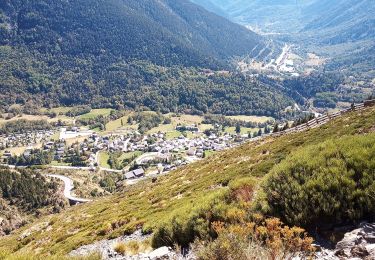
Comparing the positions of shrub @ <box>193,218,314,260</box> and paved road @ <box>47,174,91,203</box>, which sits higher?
shrub @ <box>193,218,314,260</box>

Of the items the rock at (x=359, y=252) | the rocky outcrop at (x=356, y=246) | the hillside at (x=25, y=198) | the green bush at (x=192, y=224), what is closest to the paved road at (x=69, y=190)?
the hillside at (x=25, y=198)

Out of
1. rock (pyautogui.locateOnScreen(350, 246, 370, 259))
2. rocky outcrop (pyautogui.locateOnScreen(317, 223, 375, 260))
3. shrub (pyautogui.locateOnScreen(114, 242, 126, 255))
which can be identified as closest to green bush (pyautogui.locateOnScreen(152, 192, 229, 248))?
shrub (pyautogui.locateOnScreen(114, 242, 126, 255))

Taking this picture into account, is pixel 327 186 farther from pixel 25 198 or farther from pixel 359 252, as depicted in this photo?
pixel 25 198

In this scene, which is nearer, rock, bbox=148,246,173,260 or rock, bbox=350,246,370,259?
rock, bbox=350,246,370,259

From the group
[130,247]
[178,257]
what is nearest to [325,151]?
[178,257]

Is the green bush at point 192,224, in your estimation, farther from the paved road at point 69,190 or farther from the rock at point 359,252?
the paved road at point 69,190

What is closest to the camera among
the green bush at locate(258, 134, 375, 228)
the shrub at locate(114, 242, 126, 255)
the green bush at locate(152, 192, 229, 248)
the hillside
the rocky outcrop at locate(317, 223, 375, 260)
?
the rocky outcrop at locate(317, 223, 375, 260)

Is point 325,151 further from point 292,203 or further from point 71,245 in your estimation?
point 71,245

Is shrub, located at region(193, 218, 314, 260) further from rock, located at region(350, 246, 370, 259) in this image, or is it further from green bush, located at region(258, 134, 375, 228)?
green bush, located at region(258, 134, 375, 228)
